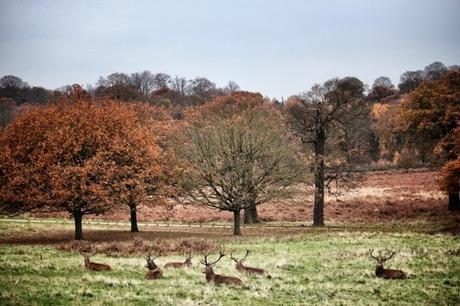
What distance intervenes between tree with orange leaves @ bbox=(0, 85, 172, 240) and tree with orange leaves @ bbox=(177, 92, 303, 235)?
11.2 ft

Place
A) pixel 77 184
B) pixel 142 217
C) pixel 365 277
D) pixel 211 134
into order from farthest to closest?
pixel 142 217, pixel 211 134, pixel 77 184, pixel 365 277

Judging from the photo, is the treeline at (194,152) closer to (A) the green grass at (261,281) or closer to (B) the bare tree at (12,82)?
(A) the green grass at (261,281)

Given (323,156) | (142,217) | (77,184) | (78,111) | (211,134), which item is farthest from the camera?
(142,217)

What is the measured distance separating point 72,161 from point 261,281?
19.5 m

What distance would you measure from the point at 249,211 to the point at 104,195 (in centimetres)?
1723

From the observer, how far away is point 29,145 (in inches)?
1209

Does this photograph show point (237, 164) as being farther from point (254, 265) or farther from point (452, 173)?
point (452, 173)

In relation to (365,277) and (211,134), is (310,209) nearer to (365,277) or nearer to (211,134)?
(211,134)

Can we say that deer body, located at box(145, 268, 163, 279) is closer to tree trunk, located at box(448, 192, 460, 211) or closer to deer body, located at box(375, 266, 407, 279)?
deer body, located at box(375, 266, 407, 279)

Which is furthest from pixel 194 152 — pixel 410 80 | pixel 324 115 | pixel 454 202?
pixel 410 80

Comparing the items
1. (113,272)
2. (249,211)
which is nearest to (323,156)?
(249,211)

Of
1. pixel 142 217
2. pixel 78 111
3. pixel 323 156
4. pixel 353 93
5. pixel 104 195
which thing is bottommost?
pixel 142 217

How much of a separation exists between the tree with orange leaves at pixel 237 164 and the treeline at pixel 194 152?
0.26 ft

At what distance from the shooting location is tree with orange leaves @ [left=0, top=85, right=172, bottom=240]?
29.8m
